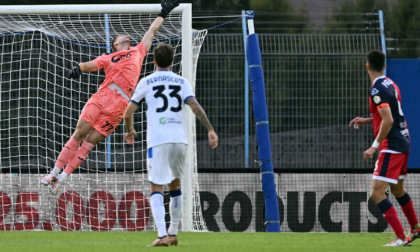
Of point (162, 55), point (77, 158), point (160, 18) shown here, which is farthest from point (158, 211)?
point (160, 18)

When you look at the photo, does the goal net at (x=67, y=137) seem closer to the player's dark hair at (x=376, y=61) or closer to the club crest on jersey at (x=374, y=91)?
the player's dark hair at (x=376, y=61)

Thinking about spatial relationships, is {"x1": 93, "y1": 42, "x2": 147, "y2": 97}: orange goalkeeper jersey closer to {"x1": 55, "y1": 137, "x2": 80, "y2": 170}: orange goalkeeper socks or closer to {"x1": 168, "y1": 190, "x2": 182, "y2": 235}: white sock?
{"x1": 55, "y1": 137, "x2": 80, "y2": 170}: orange goalkeeper socks

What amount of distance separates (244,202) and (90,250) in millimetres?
5151

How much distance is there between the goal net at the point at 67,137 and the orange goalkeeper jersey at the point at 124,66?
660mm

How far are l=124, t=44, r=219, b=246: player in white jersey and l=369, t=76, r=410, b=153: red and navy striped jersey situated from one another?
149 centimetres

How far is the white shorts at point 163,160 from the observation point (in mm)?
7414

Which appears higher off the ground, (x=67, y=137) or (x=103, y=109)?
(x=103, y=109)

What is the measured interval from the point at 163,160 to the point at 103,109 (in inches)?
120

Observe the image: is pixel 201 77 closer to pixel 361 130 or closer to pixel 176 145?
pixel 361 130

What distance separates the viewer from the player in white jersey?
741 cm

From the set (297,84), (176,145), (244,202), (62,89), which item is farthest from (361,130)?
(176,145)

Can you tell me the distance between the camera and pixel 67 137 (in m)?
12.7

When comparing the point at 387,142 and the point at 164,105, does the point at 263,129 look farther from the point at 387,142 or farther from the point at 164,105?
the point at 164,105

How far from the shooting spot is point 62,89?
12906mm
